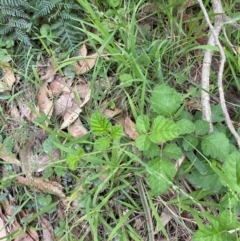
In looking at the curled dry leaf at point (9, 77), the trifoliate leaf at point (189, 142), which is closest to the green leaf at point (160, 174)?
the trifoliate leaf at point (189, 142)

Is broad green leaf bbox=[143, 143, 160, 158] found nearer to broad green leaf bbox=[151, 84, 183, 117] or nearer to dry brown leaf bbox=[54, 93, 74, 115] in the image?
broad green leaf bbox=[151, 84, 183, 117]

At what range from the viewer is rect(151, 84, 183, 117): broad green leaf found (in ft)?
5.86

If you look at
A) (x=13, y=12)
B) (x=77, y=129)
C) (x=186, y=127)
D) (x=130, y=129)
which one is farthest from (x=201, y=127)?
(x=13, y=12)

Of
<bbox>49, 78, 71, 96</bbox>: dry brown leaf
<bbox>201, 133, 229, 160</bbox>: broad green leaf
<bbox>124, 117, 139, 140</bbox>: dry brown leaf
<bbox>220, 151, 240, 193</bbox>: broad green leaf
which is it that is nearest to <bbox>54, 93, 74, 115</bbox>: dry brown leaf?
<bbox>49, 78, 71, 96</bbox>: dry brown leaf

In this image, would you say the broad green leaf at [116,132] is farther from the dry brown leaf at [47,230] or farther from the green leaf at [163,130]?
the dry brown leaf at [47,230]

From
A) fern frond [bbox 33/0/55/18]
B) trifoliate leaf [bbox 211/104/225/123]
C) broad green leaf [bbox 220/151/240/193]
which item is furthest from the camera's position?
fern frond [bbox 33/0/55/18]

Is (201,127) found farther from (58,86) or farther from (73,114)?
(58,86)

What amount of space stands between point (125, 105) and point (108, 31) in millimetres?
328

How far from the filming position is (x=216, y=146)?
5.80 ft

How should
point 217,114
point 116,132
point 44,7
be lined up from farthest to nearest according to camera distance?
point 44,7, point 217,114, point 116,132

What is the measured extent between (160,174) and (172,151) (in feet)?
0.40

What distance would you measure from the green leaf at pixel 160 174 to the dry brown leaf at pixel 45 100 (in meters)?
0.54

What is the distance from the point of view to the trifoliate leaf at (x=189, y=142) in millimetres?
1806

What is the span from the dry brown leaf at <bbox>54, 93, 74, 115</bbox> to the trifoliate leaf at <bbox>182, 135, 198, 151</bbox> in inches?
21.2
